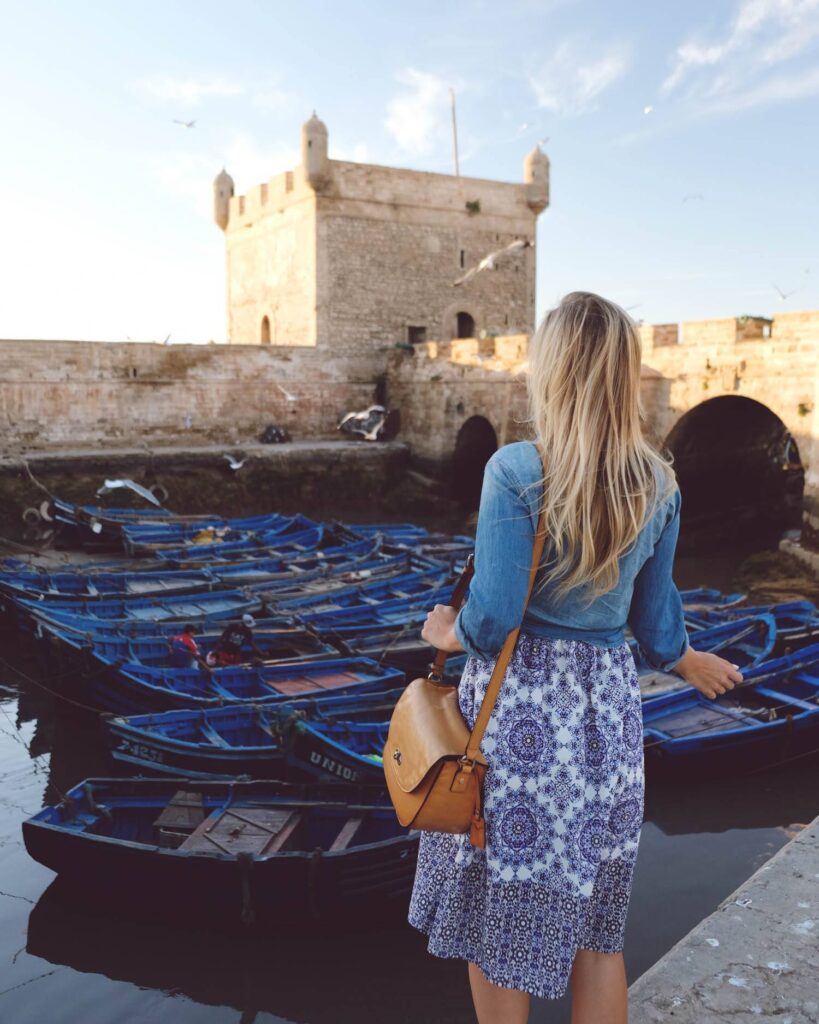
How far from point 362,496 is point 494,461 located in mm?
20874

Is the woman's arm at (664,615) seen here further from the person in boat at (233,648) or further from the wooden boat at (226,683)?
the person in boat at (233,648)

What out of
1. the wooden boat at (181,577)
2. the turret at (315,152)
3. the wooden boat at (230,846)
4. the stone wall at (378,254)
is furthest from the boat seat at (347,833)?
the turret at (315,152)

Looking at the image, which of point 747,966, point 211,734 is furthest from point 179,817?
point 747,966

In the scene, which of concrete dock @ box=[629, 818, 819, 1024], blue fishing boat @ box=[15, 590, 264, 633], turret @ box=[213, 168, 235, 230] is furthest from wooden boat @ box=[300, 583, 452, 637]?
turret @ box=[213, 168, 235, 230]

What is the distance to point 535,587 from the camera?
1739mm

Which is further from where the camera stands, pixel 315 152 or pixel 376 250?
pixel 376 250

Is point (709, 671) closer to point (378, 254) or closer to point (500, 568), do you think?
point (500, 568)

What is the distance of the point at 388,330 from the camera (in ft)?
85.8

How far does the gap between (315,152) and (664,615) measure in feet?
79.7

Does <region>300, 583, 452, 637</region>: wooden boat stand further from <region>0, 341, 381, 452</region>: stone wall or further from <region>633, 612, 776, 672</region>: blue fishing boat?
<region>0, 341, 381, 452</region>: stone wall

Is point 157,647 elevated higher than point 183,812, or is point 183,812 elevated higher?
point 157,647

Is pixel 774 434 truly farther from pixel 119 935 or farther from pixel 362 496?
pixel 119 935

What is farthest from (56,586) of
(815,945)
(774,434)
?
(774,434)

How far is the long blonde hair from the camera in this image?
5.50 feet
